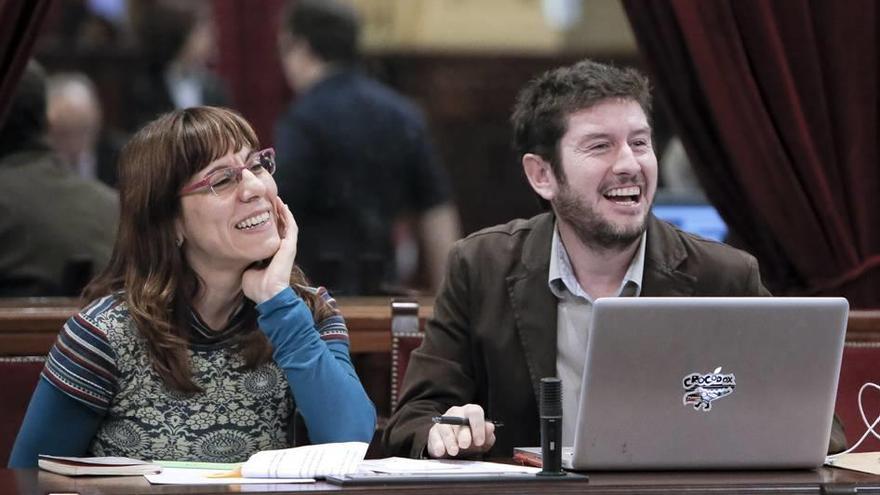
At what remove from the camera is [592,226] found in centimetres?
333

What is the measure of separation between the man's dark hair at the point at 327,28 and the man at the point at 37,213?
50.1 inches

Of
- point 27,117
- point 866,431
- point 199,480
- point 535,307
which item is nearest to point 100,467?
point 199,480

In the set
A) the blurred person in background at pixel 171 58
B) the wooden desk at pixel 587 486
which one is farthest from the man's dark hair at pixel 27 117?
the blurred person in background at pixel 171 58

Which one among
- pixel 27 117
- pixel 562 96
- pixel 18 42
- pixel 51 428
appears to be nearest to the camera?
pixel 51 428

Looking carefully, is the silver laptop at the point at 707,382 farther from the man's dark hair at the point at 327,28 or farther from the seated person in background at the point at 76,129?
the seated person in background at the point at 76,129

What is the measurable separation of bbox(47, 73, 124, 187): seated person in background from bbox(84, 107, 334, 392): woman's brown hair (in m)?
3.13

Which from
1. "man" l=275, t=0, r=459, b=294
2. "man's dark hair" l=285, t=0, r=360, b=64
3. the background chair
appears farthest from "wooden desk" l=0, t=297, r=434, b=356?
"man's dark hair" l=285, t=0, r=360, b=64

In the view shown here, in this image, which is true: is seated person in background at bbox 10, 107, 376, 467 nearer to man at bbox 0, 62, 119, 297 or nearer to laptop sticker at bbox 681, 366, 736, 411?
laptop sticker at bbox 681, 366, 736, 411

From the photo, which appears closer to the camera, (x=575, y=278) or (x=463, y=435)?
(x=463, y=435)

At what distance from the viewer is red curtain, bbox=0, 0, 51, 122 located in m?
3.60

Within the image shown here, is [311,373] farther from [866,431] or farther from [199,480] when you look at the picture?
[866,431]

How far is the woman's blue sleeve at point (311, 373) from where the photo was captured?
9.98ft

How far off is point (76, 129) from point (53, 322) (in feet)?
10.1

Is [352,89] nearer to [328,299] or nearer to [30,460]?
[328,299]
